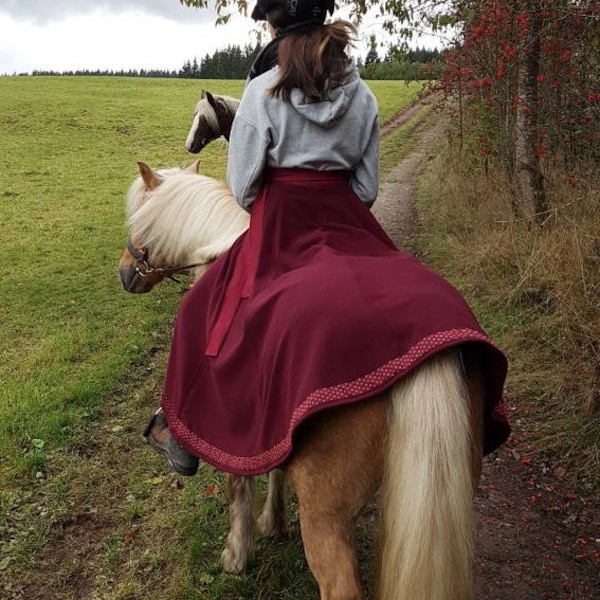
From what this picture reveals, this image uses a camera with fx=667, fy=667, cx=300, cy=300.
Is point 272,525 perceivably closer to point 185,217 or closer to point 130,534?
point 130,534

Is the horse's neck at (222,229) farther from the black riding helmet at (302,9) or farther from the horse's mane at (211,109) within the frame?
the horse's mane at (211,109)

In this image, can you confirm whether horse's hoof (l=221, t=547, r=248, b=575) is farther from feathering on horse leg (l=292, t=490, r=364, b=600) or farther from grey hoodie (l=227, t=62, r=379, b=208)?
grey hoodie (l=227, t=62, r=379, b=208)

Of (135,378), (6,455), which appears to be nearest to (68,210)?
(135,378)

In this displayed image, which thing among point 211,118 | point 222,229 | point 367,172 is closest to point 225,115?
point 211,118

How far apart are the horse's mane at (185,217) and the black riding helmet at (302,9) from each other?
1.14 metres

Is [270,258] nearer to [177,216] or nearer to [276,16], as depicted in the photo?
[276,16]

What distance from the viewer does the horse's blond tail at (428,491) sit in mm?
2080

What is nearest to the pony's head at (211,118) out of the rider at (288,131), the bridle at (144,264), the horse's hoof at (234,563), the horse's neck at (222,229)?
the bridle at (144,264)

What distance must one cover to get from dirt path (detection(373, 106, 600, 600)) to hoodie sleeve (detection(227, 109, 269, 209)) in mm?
2369

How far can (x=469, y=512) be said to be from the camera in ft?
7.09

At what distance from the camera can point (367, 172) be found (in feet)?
9.71

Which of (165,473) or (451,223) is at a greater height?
(451,223)

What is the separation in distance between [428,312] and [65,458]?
11.9ft

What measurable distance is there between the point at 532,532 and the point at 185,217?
8.91 feet
